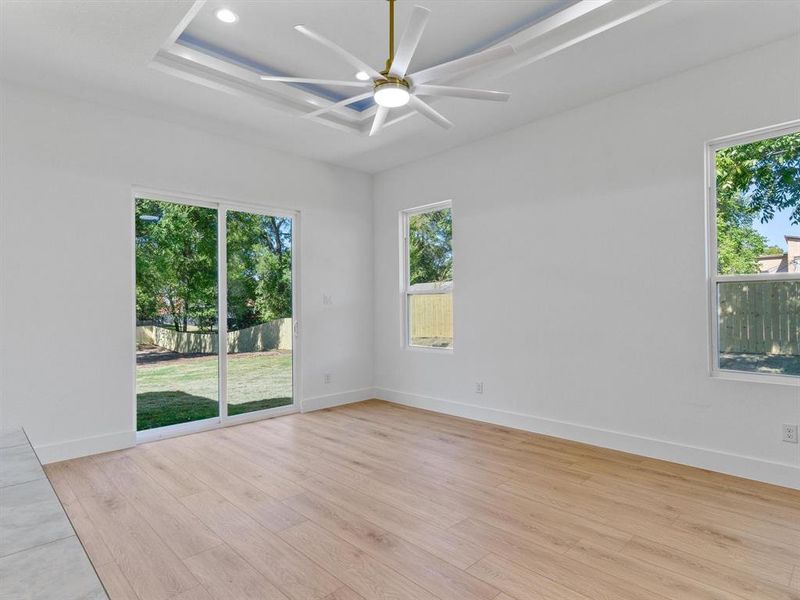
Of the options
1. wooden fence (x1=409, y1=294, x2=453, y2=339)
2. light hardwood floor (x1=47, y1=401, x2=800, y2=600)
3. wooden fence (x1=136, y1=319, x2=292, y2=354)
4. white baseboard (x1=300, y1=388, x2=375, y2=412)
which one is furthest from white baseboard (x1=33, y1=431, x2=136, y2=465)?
wooden fence (x1=409, y1=294, x2=453, y2=339)

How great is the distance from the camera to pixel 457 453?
3578mm

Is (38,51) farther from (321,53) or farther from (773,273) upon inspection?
(773,273)

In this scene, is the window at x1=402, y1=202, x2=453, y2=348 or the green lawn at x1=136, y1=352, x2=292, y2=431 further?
the window at x1=402, y1=202, x2=453, y2=348

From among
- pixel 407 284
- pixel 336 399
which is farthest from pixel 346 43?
pixel 336 399

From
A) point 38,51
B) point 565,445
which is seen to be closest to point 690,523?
point 565,445

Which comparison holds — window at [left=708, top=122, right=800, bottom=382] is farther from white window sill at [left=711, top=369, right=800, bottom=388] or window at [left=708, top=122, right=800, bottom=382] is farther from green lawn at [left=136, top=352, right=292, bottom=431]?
green lawn at [left=136, top=352, right=292, bottom=431]

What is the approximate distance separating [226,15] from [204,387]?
3207 millimetres

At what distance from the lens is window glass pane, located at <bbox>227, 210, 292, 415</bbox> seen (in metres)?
4.57

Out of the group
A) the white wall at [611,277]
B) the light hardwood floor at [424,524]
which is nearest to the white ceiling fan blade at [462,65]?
the white wall at [611,277]

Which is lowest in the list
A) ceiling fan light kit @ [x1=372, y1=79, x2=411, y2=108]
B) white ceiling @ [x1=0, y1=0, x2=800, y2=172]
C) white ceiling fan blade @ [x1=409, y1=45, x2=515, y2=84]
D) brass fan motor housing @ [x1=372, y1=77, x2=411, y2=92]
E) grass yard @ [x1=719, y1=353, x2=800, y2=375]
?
grass yard @ [x1=719, y1=353, x2=800, y2=375]

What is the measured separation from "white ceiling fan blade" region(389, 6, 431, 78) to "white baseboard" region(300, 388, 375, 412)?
3.76m

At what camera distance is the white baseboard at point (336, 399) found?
507 centimetres

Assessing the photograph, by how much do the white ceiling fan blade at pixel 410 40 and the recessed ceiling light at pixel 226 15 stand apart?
1.21 meters

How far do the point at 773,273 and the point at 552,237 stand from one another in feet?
5.26
